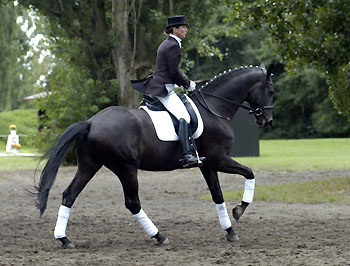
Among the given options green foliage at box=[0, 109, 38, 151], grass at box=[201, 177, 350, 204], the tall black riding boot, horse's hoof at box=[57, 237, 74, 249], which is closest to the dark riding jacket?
the tall black riding boot

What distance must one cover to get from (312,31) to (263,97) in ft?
20.4

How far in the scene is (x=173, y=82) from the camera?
8828 millimetres

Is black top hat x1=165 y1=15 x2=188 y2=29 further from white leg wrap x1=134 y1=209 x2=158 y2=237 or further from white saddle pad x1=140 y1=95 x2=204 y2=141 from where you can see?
white leg wrap x1=134 y1=209 x2=158 y2=237

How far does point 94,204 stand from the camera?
548 inches

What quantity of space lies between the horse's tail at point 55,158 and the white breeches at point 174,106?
0.99 meters

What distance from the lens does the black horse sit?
27.1 feet

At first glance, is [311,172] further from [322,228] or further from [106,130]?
[106,130]

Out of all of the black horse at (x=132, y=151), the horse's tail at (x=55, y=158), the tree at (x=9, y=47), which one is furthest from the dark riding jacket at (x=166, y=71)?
the tree at (x=9, y=47)

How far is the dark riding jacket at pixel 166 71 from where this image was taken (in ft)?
28.6

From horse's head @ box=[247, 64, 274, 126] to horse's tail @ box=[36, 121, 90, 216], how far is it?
229 cm

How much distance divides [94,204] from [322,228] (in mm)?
5534

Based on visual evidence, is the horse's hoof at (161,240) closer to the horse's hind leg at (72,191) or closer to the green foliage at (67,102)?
the horse's hind leg at (72,191)

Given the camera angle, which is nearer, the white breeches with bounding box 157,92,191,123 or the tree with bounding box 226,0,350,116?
the white breeches with bounding box 157,92,191,123

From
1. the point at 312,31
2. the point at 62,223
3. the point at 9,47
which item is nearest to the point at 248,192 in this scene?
the point at 62,223
